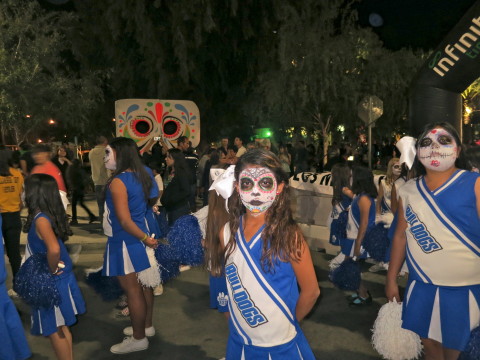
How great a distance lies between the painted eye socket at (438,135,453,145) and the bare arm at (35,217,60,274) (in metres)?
2.53

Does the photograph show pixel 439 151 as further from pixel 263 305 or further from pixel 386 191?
pixel 386 191

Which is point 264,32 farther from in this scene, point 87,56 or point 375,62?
point 375,62

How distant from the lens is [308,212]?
27.0ft

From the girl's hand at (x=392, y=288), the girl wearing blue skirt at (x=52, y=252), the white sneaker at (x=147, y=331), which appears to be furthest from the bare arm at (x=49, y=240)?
the girl's hand at (x=392, y=288)

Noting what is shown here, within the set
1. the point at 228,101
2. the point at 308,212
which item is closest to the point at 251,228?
the point at 308,212

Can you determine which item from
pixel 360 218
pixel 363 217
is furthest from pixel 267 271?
pixel 360 218

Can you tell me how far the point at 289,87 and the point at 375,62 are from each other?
4699mm

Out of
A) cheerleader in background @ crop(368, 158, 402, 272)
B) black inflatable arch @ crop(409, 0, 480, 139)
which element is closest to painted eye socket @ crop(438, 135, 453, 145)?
cheerleader in background @ crop(368, 158, 402, 272)

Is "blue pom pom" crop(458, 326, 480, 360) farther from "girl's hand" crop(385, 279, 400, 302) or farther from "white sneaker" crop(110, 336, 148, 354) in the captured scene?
"white sneaker" crop(110, 336, 148, 354)

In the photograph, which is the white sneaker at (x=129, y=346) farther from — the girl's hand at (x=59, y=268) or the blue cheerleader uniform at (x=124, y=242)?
the girl's hand at (x=59, y=268)

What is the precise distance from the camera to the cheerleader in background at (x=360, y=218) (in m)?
4.98

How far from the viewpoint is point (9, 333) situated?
108 inches

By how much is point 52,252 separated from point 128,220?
0.70 m

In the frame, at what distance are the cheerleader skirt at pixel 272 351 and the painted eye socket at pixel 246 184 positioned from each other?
2.28 feet
